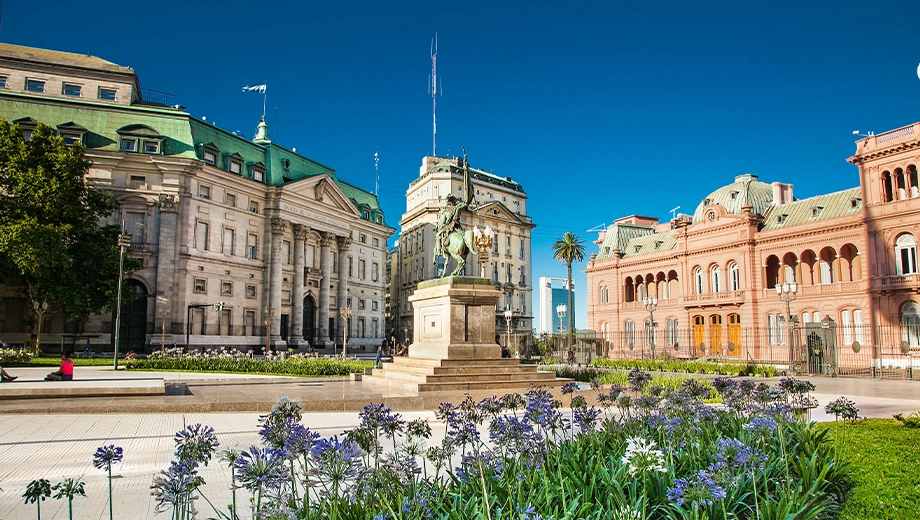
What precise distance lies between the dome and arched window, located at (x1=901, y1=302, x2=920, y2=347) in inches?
631

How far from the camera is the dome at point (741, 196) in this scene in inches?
2131

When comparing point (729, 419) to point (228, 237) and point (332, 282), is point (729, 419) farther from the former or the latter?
point (332, 282)

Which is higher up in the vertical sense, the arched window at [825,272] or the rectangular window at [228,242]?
the rectangular window at [228,242]

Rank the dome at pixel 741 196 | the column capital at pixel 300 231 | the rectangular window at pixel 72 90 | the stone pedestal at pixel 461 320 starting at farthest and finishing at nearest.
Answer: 1. the column capital at pixel 300 231
2. the dome at pixel 741 196
3. the rectangular window at pixel 72 90
4. the stone pedestal at pixel 461 320

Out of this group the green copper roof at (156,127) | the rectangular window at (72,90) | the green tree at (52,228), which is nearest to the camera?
the green tree at (52,228)

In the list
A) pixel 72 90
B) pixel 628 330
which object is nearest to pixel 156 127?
pixel 72 90

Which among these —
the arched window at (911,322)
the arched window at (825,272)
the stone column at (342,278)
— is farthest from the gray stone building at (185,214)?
the arched window at (911,322)

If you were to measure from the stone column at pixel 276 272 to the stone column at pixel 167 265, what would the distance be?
31.0ft

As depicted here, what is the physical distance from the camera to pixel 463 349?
17.4 meters

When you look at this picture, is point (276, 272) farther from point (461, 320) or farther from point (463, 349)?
point (463, 349)

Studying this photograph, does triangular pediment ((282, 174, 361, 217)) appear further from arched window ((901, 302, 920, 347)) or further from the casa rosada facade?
arched window ((901, 302, 920, 347))

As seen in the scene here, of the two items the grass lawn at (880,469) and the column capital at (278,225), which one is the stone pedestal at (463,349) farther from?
the column capital at (278,225)

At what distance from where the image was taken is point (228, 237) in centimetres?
5231

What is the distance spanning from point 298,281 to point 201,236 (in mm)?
11622
